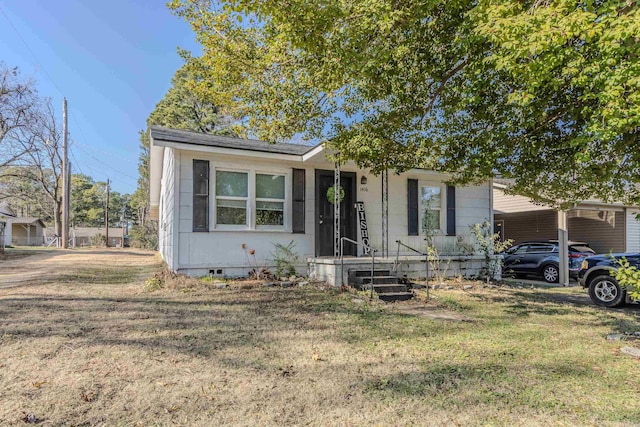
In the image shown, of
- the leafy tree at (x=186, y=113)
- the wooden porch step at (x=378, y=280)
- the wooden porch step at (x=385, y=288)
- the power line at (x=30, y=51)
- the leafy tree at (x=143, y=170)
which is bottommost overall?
the wooden porch step at (x=385, y=288)

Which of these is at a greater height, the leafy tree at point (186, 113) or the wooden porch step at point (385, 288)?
the leafy tree at point (186, 113)

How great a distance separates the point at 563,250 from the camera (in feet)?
34.2

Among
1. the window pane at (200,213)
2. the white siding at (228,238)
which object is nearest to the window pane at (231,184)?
the white siding at (228,238)

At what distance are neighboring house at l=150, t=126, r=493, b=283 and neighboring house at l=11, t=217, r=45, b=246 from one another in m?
38.2

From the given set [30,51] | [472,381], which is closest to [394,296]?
[472,381]

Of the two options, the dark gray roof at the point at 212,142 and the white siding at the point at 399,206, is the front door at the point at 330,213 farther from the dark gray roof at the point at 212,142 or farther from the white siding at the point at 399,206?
the dark gray roof at the point at 212,142

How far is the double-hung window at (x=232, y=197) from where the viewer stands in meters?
8.11

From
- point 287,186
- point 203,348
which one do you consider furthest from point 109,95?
point 203,348

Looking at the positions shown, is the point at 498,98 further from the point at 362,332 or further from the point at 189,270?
the point at 189,270

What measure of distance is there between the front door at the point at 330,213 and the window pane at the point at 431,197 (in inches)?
88.5

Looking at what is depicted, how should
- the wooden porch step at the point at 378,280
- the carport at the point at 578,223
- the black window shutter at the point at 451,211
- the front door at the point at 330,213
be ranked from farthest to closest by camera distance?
the carport at the point at 578,223
the black window shutter at the point at 451,211
the front door at the point at 330,213
the wooden porch step at the point at 378,280

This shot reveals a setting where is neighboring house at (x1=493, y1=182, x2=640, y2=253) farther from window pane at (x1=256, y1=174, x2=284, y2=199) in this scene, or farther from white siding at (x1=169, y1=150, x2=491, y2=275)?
window pane at (x1=256, y1=174, x2=284, y2=199)

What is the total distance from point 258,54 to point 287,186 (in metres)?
3.10

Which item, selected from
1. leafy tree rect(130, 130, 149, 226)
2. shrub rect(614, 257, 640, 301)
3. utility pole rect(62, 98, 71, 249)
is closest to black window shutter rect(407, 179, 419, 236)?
shrub rect(614, 257, 640, 301)
